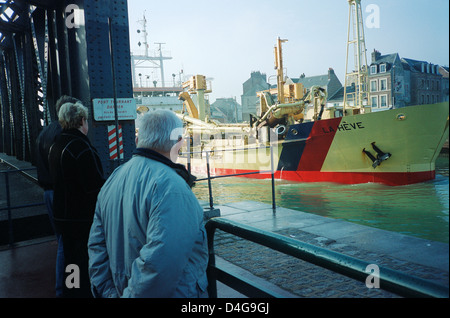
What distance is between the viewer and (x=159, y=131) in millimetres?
1822

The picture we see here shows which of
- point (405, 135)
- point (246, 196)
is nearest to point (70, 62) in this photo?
point (246, 196)

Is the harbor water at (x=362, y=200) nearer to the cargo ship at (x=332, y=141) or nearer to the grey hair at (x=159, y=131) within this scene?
the cargo ship at (x=332, y=141)

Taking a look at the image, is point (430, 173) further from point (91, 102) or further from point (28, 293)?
point (28, 293)

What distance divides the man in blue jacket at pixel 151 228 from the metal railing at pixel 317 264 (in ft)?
0.75

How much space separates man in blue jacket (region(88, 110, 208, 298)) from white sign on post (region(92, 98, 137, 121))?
3806 millimetres

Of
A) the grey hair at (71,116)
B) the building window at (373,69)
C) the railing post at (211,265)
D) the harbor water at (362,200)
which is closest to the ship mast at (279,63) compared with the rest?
the harbor water at (362,200)

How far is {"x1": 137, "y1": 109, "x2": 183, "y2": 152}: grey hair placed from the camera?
71.5 inches

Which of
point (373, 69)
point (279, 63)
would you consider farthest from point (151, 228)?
point (373, 69)

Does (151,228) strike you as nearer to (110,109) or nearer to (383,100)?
(110,109)

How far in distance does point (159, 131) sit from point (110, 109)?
4115 millimetres

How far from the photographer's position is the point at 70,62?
573 centimetres

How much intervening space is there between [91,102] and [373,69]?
23.5 meters

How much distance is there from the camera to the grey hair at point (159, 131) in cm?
182
